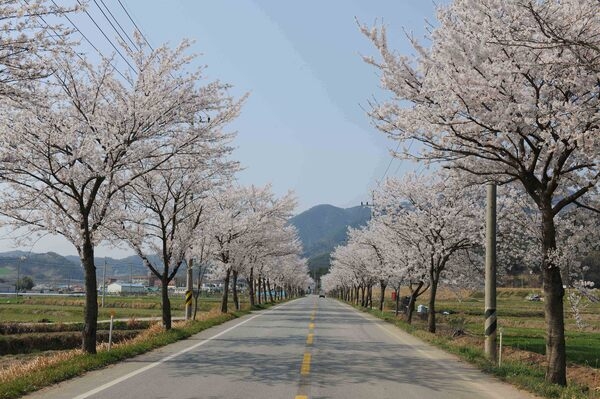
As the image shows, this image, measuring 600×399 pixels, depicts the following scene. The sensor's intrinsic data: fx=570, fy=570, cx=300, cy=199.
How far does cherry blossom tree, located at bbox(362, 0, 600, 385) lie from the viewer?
901 cm

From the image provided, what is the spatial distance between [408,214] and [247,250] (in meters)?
18.9

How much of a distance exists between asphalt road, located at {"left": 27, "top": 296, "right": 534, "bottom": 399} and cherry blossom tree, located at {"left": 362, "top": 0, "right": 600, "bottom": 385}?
7.89 ft

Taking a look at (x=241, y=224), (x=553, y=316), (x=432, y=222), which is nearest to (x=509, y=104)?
(x=553, y=316)

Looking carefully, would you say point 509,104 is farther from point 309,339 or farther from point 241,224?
point 241,224

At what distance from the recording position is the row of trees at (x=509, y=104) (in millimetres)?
9016

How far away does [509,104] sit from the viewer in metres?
9.37

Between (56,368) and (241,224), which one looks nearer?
(56,368)

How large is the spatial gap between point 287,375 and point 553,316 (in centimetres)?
505

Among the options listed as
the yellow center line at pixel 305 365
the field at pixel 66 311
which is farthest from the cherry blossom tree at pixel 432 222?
the field at pixel 66 311

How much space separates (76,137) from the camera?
46.2ft

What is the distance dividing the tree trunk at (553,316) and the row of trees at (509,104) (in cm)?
2

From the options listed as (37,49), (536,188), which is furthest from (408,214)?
(37,49)

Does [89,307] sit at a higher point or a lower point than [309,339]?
higher

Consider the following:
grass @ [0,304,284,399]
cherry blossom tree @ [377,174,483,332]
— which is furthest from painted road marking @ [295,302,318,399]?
cherry blossom tree @ [377,174,483,332]
